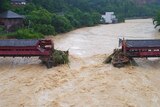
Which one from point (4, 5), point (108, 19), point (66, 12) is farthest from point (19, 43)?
point (108, 19)

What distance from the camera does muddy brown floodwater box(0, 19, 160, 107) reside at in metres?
17.0

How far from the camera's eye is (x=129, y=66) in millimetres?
23281

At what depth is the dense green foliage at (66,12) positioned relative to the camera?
147ft

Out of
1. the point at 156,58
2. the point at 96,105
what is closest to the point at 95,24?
the point at 156,58

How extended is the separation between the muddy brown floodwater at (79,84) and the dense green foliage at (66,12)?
1893cm

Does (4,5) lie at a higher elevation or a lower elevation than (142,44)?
higher

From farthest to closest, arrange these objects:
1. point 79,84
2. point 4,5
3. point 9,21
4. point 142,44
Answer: point 4,5
point 9,21
point 142,44
point 79,84

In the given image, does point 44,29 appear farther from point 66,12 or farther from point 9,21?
point 66,12

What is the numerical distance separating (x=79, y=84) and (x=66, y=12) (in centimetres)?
4705

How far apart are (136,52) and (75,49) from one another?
29.0 ft

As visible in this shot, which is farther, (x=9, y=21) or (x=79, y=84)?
(x=9, y=21)

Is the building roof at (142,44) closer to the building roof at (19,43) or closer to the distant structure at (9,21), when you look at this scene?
the building roof at (19,43)

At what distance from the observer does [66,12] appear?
6581 cm

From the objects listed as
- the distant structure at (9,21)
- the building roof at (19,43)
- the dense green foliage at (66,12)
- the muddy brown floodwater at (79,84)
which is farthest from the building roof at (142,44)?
the distant structure at (9,21)
